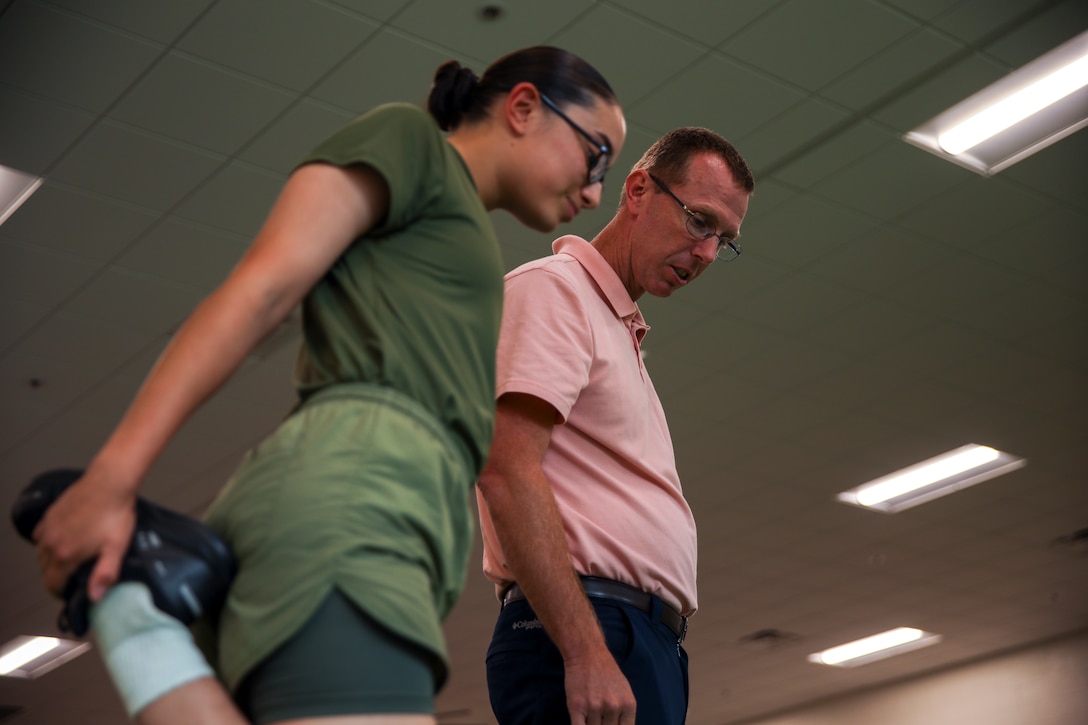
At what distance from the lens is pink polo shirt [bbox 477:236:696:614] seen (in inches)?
71.0

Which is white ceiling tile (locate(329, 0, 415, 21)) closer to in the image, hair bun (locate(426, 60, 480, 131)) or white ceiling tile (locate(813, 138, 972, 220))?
white ceiling tile (locate(813, 138, 972, 220))

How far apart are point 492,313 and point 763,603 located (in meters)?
9.29

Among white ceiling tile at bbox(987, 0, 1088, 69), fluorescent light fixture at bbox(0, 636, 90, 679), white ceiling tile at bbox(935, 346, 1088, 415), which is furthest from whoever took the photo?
fluorescent light fixture at bbox(0, 636, 90, 679)

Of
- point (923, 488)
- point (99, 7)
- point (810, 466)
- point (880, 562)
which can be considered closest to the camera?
point (99, 7)

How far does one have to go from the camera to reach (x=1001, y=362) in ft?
20.9

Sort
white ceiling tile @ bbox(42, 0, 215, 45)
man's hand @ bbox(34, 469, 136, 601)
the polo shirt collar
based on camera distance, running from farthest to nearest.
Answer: white ceiling tile @ bbox(42, 0, 215, 45)
the polo shirt collar
man's hand @ bbox(34, 469, 136, 601)

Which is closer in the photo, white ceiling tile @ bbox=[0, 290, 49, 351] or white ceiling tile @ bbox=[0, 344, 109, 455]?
white ceiling tile @ bbox=[0, 290, 49, 351]

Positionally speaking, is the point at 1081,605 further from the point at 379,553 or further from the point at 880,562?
the point at 379,553

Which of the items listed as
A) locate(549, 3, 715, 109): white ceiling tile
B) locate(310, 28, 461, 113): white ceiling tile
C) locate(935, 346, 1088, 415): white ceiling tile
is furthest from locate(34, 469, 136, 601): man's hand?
locate(935, 346, 1088, 415): white ceiling tile

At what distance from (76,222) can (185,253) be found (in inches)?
17.8

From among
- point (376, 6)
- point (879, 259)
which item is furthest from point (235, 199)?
point (879, 259)

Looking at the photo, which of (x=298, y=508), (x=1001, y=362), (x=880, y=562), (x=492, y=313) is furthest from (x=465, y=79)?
(x=880, y=562)

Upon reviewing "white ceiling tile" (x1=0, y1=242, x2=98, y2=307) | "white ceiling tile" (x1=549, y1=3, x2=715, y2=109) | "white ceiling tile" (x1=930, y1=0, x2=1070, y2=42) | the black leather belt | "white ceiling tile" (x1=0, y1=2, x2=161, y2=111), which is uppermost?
"white ceiling tile" (x1=930, y1=0, x2=1070, y2=42)

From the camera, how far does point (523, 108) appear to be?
4.34ft
